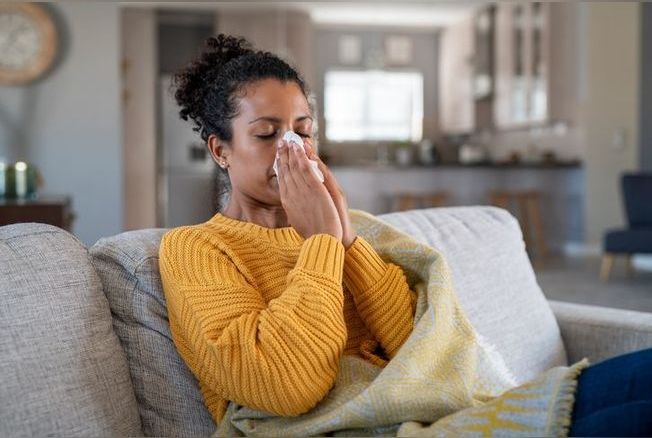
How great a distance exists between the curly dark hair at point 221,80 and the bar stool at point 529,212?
20.4ft

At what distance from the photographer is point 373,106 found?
11.1m

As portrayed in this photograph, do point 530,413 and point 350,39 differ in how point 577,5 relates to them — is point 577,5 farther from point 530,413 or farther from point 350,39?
point 530,413

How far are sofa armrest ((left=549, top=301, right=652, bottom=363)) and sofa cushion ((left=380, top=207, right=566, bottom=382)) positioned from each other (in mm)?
51

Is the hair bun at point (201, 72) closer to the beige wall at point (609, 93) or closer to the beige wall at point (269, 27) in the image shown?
the beige wall at point (609, 93)

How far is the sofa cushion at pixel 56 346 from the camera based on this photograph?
1.16 metres

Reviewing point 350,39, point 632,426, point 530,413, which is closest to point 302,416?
point 530,413

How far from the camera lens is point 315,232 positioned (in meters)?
1.36

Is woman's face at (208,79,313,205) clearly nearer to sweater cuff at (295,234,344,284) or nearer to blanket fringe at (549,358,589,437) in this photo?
sweater cuff at (295,234,344,284)

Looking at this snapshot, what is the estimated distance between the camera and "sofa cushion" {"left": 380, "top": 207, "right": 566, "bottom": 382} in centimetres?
182

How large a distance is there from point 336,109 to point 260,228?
9650 mm

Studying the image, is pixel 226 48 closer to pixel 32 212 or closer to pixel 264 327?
pixel 264 327

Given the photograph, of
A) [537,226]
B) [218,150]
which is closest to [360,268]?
[218,150]

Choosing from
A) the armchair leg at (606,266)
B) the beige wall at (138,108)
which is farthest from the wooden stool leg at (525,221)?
the beige wall at (138,108)

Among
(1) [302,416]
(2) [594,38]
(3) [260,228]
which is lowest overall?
(1) [302,416]
